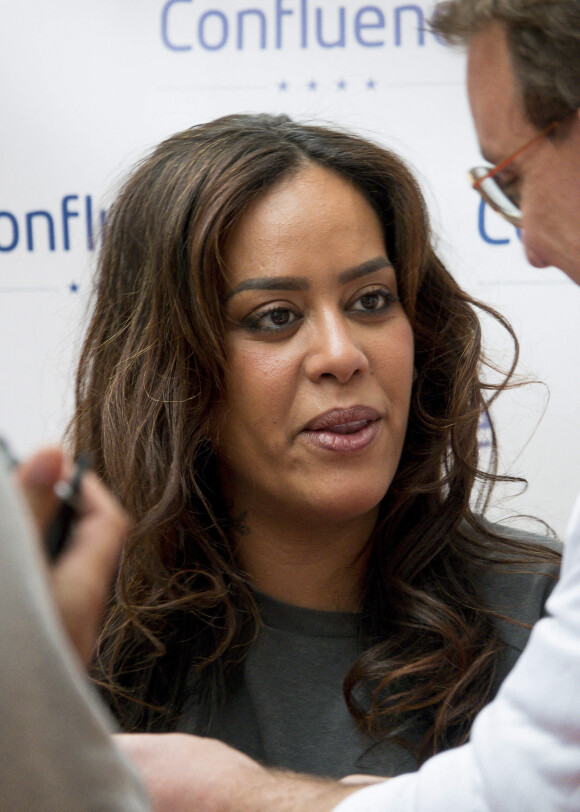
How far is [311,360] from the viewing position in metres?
1.61

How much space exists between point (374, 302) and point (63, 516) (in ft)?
3.89

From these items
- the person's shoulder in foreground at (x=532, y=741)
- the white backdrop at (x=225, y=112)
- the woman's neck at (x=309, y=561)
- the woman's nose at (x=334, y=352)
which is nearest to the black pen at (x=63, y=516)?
the person's shoulder in foreground at (x=532, y=741)

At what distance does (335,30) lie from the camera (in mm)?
2182

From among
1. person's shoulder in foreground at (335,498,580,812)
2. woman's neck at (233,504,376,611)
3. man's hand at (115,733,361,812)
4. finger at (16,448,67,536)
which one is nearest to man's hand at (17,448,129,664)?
finger at (16,448,67,536)

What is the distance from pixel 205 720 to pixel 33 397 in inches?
39.6

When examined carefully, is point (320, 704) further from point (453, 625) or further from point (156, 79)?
point (156, 79)

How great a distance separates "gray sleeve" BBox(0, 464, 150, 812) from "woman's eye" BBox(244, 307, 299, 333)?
1.14m

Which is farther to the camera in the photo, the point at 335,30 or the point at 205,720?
the point at 335,30

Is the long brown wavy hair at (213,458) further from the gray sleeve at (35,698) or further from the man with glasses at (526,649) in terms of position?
the gray sleeve at (35,698)

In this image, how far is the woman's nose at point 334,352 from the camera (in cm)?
159

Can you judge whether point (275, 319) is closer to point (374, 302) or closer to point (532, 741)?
point (374, 302)

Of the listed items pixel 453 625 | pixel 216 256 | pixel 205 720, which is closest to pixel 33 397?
pixel 216 256

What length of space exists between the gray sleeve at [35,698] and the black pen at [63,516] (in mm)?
45

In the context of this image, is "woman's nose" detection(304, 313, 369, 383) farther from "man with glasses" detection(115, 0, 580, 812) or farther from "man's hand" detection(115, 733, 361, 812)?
"man's hand" detection(115, 733, 361, 812)
